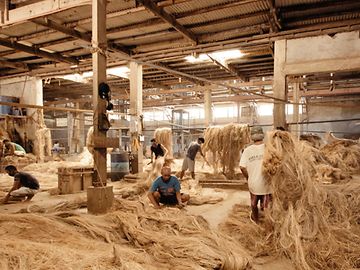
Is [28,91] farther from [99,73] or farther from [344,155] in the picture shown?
[344,155]

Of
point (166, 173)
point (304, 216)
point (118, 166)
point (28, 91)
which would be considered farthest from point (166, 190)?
point (28, 91)

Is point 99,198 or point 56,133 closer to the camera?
point 99,198

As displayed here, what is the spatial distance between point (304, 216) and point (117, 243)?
7.25 ft

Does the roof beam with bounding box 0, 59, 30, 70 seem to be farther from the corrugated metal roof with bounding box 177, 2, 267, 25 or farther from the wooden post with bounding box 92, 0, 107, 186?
the wooden post with bounding box 92, 0, 107, 186

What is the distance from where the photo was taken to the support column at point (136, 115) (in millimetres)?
9469

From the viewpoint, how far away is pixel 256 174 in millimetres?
4406

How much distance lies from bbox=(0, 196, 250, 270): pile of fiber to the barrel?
17.0ft

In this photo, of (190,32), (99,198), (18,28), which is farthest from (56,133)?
(99,198)

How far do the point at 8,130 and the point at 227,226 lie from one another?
11577mm

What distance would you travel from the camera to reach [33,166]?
11.1m

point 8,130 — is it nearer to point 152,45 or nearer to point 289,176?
point 152,45

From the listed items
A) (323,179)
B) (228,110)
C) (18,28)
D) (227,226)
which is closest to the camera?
(227,226)

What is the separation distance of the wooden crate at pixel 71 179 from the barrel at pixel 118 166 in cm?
168

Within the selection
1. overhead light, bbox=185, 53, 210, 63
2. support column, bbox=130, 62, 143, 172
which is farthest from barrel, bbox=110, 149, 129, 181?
overhead light, bbox=185, 53, 210, 63
